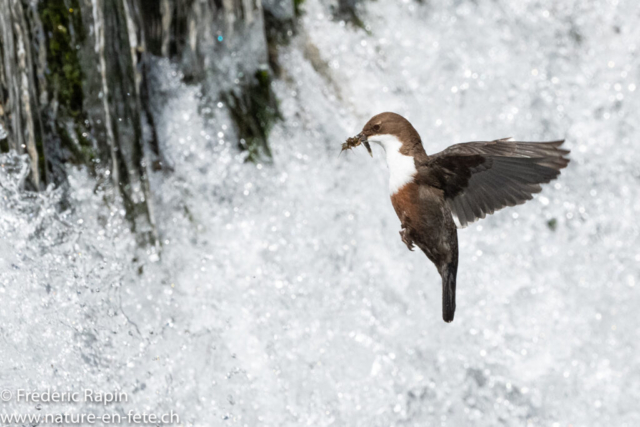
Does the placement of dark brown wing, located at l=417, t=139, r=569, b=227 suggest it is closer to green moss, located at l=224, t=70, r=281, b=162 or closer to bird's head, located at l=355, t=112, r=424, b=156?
bird's head, located at l=355, t=112, r=424, b=156

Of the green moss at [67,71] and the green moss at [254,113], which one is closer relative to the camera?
the green moss at [67,71]

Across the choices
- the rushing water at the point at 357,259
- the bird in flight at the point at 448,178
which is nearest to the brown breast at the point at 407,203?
the bird in flight at the point at 448,178

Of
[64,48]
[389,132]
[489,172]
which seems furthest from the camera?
[64,48]

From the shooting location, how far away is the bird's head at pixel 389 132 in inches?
53.9

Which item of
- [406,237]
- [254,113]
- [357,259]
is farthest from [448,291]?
[254,113]

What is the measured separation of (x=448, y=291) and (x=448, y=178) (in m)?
0.30

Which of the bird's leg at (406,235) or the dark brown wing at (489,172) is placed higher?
the dark brown wing at (489,172)

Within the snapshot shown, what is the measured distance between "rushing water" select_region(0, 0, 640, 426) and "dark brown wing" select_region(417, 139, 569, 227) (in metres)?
1.78

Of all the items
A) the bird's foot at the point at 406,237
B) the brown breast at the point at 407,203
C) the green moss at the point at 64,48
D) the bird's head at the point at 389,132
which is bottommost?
the green moss at the point at 64,48

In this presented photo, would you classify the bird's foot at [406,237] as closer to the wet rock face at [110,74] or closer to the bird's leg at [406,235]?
the bird's leg at [406,235]

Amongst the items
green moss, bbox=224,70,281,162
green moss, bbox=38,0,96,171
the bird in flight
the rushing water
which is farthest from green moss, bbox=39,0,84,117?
the bird in flight

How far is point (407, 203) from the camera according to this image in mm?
1494

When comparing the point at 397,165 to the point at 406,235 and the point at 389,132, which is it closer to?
the point at 389,132

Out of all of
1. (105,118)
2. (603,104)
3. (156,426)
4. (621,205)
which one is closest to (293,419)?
(156,426)
